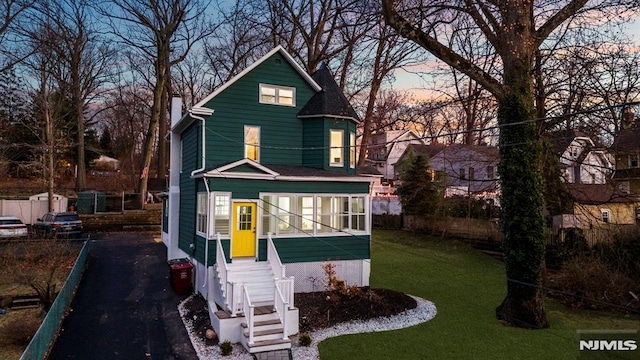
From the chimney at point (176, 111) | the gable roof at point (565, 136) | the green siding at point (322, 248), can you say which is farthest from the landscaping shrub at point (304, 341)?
the chimney at point (176, 111)

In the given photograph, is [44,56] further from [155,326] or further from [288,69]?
[155,326]

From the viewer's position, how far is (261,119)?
50.3 feet

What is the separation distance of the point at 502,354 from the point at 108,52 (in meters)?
32.7

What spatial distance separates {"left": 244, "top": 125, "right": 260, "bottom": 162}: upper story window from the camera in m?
15.1

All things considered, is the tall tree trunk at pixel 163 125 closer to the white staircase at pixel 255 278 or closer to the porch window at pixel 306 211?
the porch window at pixel 306 211

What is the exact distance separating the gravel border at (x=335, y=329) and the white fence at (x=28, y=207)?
18.3 m

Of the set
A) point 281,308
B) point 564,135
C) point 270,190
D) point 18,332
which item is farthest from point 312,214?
point 564,135

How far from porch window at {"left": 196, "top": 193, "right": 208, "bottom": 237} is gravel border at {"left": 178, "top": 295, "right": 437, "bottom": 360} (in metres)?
2.46

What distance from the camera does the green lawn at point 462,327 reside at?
9336 millimetres

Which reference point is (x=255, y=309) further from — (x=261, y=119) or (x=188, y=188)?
(x=261, y=119)

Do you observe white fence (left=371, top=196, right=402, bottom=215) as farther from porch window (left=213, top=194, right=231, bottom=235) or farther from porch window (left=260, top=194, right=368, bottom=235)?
porch window (left=213, top=194, right=231, bottom=235)

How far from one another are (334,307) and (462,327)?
357 centimetres

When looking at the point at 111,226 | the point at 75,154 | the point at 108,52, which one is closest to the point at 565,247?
the point at 111,226

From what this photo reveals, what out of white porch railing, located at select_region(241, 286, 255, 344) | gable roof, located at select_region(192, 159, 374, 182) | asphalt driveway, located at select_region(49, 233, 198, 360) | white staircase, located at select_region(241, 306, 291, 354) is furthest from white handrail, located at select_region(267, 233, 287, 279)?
asphalt driveway, located at select_region(49, 233, 198, 360)
